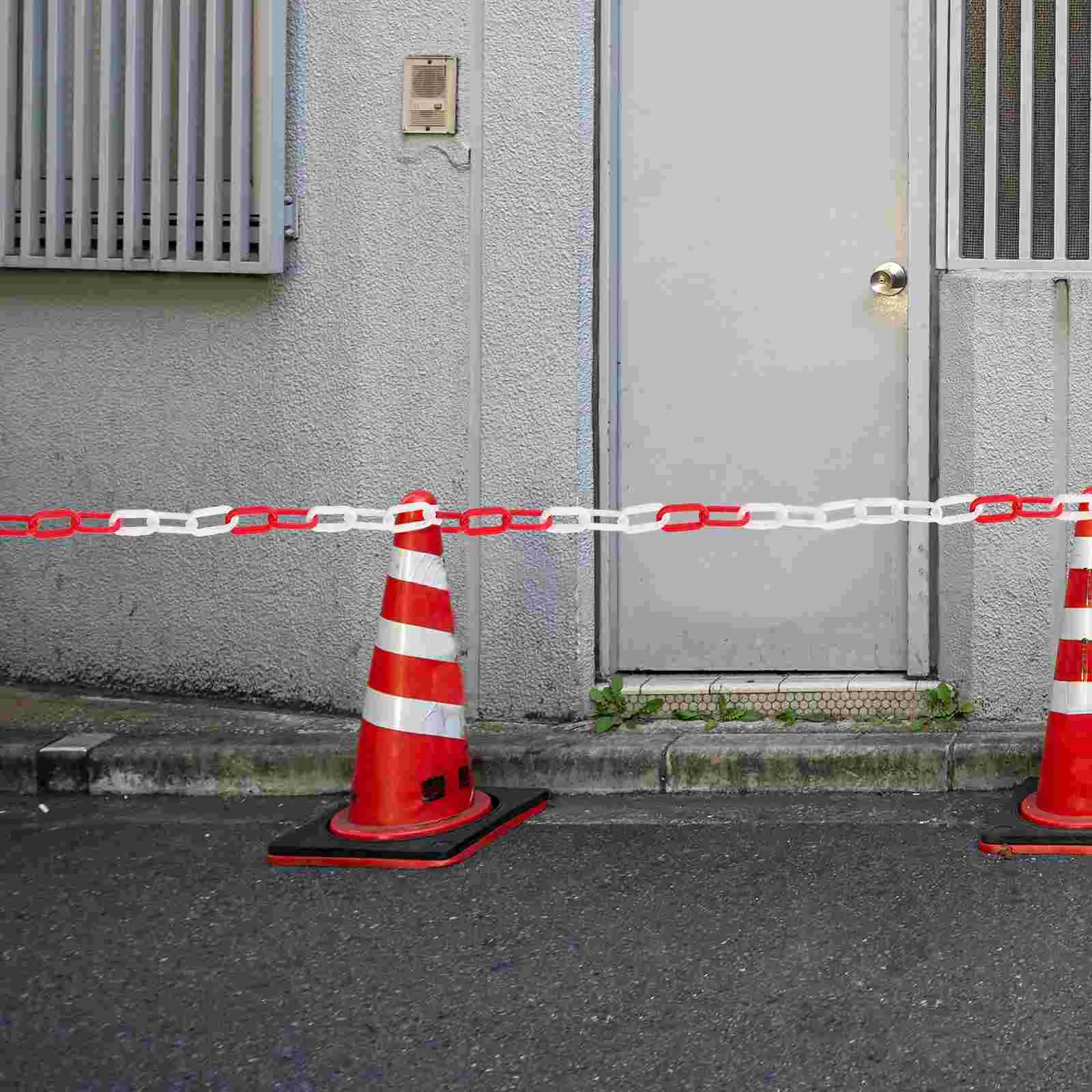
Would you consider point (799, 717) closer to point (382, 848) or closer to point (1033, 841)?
point (1033, 841)

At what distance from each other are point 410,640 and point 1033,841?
5.94 feet

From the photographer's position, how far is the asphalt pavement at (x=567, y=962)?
3348mm

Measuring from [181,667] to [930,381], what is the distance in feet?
10.1

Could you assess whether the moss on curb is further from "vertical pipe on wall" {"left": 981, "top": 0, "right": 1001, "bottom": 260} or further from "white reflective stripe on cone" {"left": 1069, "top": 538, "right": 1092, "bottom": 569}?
"vertical pipe on wall" {"left": 981, "top": 0, "right": 1001, "bottom": 260}

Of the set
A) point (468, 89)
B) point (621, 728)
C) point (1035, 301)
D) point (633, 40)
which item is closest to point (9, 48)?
point (468, 89)

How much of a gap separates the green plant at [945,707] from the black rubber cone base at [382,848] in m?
1.94

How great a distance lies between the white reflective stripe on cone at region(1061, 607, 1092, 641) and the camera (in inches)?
194

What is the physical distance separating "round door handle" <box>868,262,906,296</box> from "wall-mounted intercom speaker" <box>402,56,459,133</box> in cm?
166

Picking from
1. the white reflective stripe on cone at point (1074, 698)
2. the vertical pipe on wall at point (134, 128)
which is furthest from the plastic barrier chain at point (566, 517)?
the vertical pipe on wall at point (134, 128)

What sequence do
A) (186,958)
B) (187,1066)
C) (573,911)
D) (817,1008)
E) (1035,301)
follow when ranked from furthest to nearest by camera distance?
(1035,301) < (573,911) < (186,958) < (817,1008) < (187,1066)

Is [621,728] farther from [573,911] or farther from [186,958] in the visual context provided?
[186,958]

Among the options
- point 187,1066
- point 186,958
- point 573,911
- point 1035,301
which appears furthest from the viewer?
point 1035,301

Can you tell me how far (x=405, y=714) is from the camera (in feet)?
16.5

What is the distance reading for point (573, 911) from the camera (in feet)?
14.2
